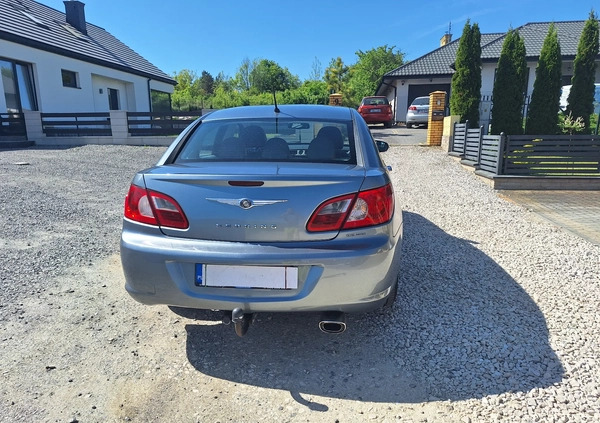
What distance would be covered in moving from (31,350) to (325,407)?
1946 mm

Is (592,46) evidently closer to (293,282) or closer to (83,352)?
(293,282)

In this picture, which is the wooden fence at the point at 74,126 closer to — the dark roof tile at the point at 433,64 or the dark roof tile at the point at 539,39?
the dark roof tile at the point at 433,64

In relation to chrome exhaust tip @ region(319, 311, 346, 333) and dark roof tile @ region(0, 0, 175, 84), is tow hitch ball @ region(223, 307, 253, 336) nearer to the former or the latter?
chrome exhaust tip @ region(319, 311, 346, 333)

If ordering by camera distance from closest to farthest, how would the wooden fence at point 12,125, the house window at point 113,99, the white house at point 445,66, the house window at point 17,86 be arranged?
1. the wooden fence at point 12,125
2. the house window at point 17,86
3. the white house at point 445,66
4. the house window at point 113,99

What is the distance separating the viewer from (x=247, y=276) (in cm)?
224

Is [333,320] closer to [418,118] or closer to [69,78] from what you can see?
[418,118]

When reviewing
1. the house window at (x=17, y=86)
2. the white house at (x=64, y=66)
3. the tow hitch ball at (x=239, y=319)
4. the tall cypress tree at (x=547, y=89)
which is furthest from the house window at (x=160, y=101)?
the tow hitch ball at (x=239, y=319)

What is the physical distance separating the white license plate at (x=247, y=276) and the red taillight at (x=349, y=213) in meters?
0.29

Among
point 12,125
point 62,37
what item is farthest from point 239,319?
point 62,37

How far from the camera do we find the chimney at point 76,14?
2150cm

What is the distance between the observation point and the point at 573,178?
26.6ft

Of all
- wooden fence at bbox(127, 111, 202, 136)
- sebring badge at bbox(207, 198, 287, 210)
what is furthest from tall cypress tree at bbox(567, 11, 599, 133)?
wooden fence at bbox(127, 111, 202, 136)

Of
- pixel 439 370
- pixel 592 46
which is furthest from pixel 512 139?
pixel 439 370

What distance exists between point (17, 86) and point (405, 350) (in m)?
18.4
